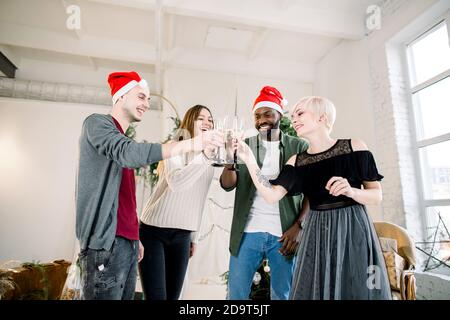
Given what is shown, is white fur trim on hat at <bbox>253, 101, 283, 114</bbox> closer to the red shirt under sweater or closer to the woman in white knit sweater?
the woman in white knit sweater

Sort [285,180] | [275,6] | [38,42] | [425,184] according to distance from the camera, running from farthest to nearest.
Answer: [275,6] → [425,184] → [38,42] → [285,180]

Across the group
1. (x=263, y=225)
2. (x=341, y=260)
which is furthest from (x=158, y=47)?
(x=341, y=260)

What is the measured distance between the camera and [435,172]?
1.28m

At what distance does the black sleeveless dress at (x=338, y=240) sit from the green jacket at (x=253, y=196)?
14 centimetres

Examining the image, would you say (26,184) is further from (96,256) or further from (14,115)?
(96,256)

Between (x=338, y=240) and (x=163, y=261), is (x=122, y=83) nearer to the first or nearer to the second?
(x=163, y=261)

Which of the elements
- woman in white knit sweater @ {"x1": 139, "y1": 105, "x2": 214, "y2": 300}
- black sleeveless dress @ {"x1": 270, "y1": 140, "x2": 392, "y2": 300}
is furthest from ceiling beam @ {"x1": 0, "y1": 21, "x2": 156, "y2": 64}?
black sleeveless dress @ {"x1": 270, "y1": 140, "x2": 392, "y2": 300}

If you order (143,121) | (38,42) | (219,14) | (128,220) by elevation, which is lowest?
(128,220)

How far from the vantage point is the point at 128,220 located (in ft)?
2.63

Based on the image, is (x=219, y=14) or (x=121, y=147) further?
(x=219, y=14)

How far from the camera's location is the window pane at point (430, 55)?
128 centimetres

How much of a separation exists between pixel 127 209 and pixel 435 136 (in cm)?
144
